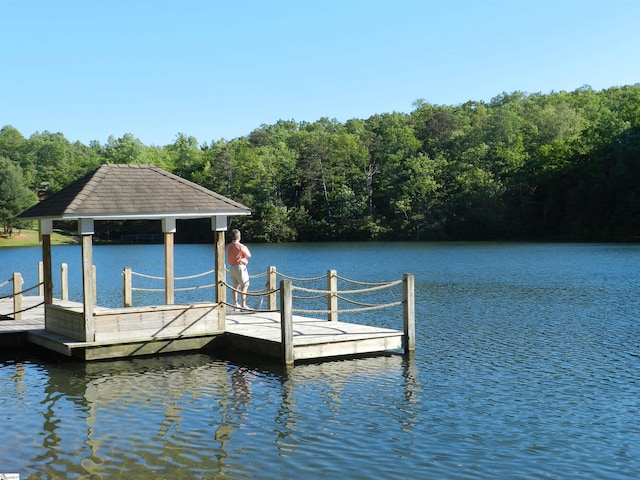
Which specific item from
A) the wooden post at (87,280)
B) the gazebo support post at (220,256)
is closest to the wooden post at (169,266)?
the gazebo support post at (220,256)

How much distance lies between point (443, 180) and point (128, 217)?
245 ft

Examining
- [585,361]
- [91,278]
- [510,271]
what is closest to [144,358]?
[91,278]

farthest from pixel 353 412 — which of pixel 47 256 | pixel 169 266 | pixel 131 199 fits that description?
pixel 47 256

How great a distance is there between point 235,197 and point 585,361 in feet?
260

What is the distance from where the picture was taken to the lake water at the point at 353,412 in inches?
338

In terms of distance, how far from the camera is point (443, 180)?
86.6m

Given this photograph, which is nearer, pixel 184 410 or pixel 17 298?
pixel 184 410

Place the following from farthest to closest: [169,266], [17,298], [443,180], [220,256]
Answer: [443,180] → [17,298] → [169,266] → [220,256]

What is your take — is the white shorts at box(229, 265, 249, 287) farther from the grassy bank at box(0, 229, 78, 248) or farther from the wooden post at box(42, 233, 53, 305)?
the grassy bank at box(0, 229, 78, 248)

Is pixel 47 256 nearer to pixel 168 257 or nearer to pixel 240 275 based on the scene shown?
pixel 168 257

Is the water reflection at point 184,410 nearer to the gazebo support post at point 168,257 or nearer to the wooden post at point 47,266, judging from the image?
the gazebo support post at point 168,257

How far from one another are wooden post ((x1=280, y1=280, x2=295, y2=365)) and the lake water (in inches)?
10.7

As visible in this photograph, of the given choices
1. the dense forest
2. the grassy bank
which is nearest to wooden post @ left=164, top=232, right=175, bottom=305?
the dense forest

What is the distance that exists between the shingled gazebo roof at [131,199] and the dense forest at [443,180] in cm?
6294
